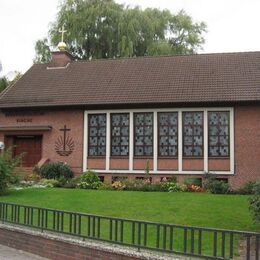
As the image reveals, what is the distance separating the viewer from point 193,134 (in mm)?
24047

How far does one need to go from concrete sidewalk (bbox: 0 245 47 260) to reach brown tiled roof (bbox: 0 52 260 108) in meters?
14.6

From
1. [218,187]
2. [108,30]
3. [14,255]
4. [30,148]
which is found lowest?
[14,255]

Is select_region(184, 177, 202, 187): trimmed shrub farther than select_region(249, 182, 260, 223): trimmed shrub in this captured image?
Yes

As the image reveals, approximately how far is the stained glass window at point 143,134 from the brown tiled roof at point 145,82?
0.87 meters

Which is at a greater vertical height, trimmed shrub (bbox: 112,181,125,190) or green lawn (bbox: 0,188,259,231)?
trimmed shrub (bbox: 112,181,125,190)

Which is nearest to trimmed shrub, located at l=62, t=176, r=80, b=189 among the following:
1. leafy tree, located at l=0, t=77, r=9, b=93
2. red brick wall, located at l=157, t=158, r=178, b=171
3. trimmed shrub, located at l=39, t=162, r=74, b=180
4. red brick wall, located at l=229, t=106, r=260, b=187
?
trimmed shrub, located at l=39, t=162, r=74, b=180

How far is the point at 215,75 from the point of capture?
26.0m

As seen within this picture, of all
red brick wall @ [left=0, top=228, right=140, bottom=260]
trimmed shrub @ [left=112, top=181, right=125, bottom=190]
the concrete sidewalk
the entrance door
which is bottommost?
the concrete sidewalk

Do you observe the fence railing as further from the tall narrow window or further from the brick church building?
the tall narrow window

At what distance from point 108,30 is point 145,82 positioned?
49.5 feet

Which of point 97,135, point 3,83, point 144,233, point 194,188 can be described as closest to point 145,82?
point 97,135

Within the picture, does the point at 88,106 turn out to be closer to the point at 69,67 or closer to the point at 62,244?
the point at 69,67

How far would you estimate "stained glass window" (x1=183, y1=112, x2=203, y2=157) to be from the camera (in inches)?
942

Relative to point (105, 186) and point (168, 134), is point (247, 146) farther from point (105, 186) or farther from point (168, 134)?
point (105, 186)
